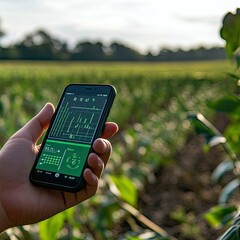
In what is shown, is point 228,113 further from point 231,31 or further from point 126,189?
point 231,31

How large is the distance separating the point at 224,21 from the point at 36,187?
50cm

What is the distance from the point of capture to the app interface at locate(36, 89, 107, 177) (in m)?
1.24

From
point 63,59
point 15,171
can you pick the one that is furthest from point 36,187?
point 63,59

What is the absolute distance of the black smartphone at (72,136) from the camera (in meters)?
1.21

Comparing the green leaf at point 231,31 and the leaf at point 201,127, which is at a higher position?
the green leaf at point 231,31

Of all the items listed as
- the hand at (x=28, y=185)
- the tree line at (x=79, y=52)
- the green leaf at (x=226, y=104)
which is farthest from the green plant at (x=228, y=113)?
the tree line at (x=79, y=52)

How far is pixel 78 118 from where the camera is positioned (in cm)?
130

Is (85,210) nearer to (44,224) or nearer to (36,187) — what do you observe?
(44,224)

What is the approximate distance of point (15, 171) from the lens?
50.1 inches

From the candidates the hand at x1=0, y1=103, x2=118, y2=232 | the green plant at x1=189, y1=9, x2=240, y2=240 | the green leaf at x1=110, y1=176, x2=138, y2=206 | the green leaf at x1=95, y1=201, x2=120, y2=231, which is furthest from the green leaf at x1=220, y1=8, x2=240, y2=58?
the green leaf at x1=95, y1=201, x2=120, y2=231

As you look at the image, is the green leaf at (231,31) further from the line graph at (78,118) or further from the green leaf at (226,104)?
the green leaf at (226,104)

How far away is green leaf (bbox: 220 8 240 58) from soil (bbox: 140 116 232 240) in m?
2.33

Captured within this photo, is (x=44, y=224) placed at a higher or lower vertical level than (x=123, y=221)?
higher

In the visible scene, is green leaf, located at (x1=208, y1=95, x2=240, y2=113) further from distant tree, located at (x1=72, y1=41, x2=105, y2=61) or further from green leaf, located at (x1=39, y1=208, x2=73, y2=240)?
distant tree, located at (x1=72, y1=41, x2=105, y2=61)
